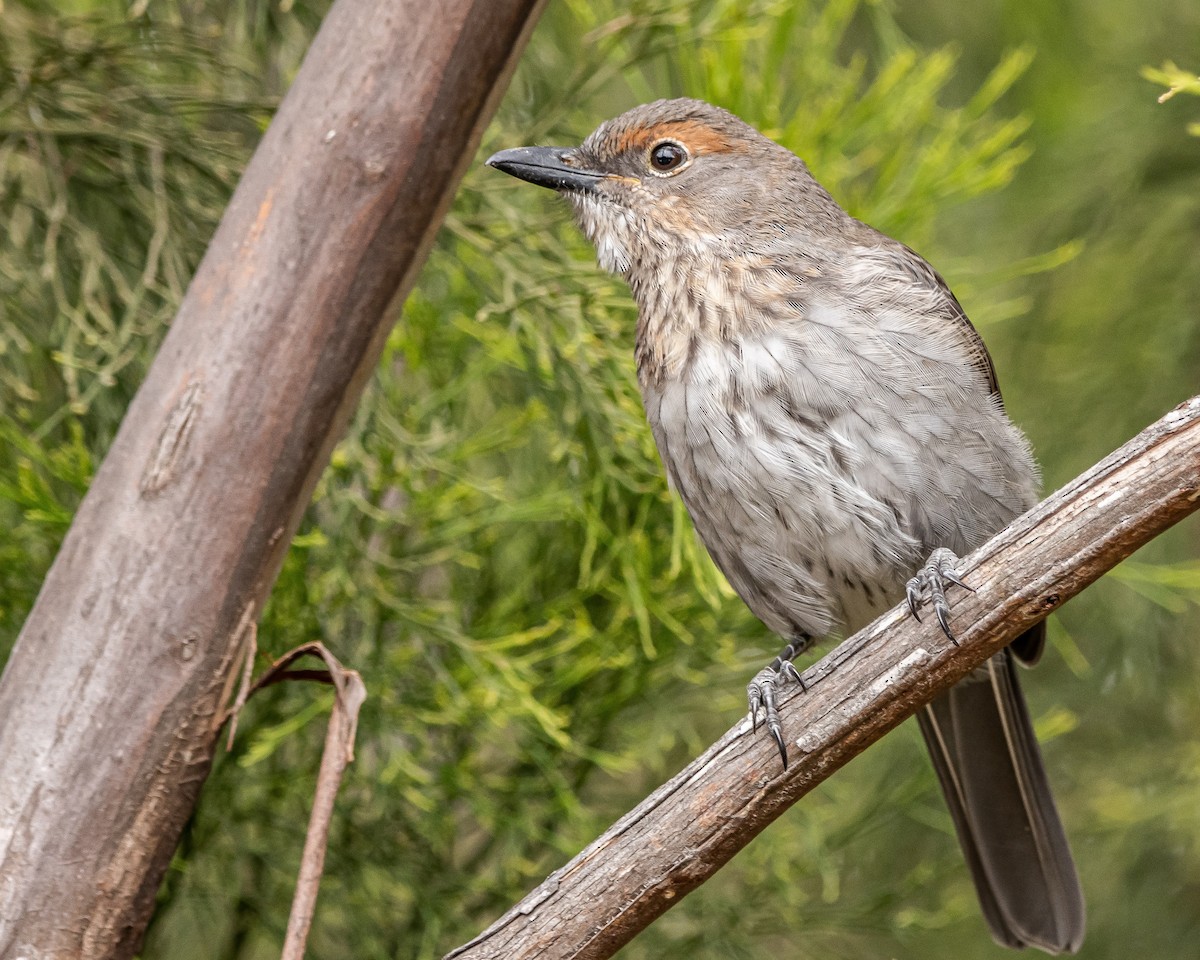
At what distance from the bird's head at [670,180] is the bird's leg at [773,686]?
2.94 feet

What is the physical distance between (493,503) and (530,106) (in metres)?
1.05

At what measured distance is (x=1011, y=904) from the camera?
3148 mm

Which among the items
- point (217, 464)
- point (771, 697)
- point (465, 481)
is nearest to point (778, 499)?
point (771, 697)

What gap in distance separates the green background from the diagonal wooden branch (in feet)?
2.36

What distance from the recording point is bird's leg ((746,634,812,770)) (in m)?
2.30

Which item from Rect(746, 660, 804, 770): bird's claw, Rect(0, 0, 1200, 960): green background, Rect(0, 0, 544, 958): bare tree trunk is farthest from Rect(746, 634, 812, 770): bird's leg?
Rect(0, 0, 544, 958): bare tree trunk

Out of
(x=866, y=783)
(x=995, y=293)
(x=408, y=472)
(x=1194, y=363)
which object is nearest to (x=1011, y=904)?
(x=866, y=783)

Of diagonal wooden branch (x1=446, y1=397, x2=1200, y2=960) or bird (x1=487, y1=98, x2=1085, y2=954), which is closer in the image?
diagonal wooden branch (x1=446, y1=397, x2=1200, y2=960)

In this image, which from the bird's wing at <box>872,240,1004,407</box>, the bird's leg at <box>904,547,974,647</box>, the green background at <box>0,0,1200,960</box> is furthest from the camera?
the green background at <box>0,0,1200,960</box>

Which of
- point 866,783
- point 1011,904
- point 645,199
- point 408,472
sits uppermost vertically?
point 645,199

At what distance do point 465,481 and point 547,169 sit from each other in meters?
0.70

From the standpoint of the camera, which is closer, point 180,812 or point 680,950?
point 180,812

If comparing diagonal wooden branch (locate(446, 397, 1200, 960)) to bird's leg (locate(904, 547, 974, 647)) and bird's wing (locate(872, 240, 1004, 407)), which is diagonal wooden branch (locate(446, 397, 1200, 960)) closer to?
bird's leg (locate(904, 547, 974, 647))

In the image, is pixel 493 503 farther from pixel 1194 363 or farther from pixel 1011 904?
pixel 1194 363
